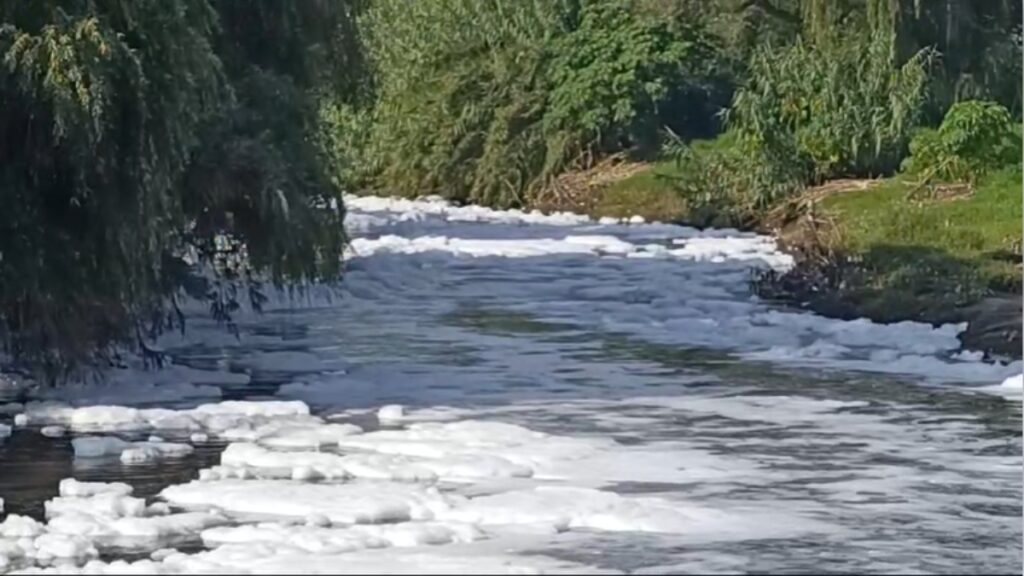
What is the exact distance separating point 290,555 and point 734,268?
66.0 feet

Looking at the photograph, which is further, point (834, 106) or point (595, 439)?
point (834, 106)

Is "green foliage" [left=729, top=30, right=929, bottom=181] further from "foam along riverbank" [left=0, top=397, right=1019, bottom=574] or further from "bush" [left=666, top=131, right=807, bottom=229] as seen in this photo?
"foam along riverbank" [left=0, top=397, right=1019, bottom=574]

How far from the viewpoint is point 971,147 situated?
33.3 m

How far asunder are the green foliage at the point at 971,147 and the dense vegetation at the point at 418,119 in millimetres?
51

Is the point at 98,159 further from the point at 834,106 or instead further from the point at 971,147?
the point at 834,106

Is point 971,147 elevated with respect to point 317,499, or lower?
elevated

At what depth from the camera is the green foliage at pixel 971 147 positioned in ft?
109

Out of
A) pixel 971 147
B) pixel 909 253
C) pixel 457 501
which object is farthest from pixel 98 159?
pixel 971 147

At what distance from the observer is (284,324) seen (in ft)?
79.2

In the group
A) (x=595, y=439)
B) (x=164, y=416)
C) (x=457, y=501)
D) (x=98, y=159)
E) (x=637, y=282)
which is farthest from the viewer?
(x=637, y=282)

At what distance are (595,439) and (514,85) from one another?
35.3 metres

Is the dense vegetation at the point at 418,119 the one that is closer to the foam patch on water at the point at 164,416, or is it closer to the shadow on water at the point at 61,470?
the foam patch on water at the point at 164,416

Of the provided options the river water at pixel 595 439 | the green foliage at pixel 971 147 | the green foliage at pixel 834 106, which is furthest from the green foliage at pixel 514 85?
the river water at pixel 595 439

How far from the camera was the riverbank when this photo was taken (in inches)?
Answer: 872
